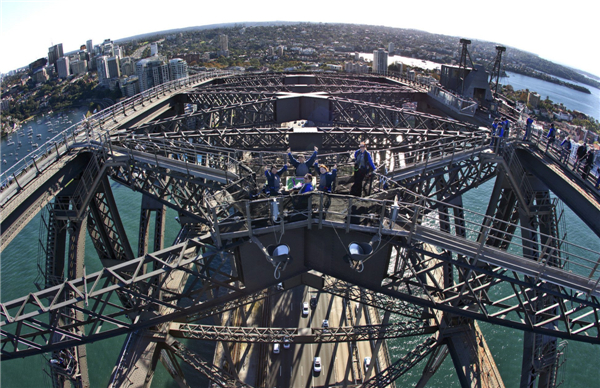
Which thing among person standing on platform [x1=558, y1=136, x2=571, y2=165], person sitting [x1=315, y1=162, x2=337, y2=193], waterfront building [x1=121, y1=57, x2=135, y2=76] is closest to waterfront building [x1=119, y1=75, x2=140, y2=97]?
waterfront building [x1=121, y1=57, x2=135, y2=76]

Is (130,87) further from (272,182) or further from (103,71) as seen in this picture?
(272,182)

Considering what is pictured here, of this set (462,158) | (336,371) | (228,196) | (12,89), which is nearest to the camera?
(228,196)

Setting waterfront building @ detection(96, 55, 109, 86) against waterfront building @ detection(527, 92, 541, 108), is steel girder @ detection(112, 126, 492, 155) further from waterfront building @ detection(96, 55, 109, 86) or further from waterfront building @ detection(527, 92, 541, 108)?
waterfront building @ detection(96, 55, 109, 86)

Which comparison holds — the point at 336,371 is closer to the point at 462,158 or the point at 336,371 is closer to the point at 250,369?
the point at 250,369

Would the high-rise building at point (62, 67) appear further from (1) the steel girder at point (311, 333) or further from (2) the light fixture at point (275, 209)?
(2) the light fixture at point (275, 209)

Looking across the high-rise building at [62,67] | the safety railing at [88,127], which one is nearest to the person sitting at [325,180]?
the safety railing at [88,127]

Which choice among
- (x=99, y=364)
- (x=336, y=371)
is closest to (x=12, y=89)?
(x=99, y=364)
